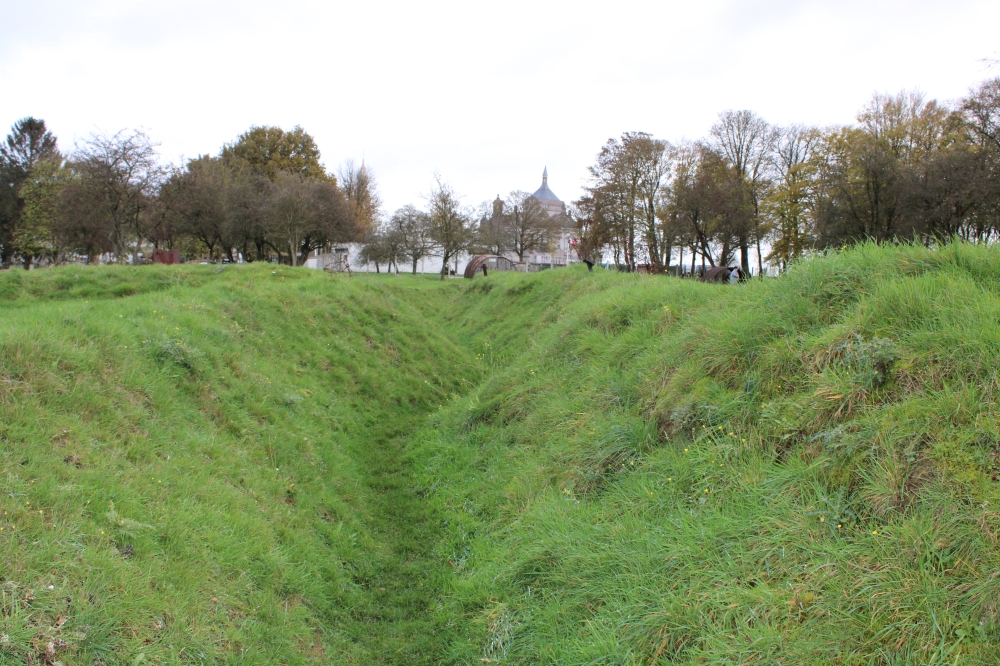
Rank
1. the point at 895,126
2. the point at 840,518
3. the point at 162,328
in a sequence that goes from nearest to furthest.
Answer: the point at 840,518 < the point at 162,328 < the point at 895,126

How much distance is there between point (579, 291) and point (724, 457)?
10.4 m

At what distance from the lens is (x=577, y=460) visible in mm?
5953

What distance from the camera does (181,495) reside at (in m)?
4.95

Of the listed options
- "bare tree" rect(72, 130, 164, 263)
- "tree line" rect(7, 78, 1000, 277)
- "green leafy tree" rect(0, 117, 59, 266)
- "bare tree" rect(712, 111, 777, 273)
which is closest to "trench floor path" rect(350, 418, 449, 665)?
"tree line" rect(7, 78, 1000, 277)

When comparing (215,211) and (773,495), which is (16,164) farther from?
(773,495)

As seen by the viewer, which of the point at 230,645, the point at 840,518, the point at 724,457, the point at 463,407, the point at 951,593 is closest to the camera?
the point at 951,593

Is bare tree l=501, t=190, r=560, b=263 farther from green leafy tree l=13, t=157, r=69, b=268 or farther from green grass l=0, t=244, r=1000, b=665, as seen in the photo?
green grass l=0, t=244, r=1000, b=665

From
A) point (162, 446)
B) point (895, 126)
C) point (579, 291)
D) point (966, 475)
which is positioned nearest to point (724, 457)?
point (966, 475)

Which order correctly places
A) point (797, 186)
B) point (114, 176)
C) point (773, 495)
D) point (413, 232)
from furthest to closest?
point (413, 232), point (797, 186), point (114, 176), point (773, 495)

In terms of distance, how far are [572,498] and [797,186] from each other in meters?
43.6

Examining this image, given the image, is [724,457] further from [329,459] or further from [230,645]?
[329,459]

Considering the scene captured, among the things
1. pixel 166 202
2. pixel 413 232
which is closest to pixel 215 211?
pixel 166 202

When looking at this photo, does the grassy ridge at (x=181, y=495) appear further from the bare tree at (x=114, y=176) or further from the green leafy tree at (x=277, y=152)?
the green leafy tree at (x=277, y=152)

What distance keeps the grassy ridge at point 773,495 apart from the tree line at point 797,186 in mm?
20559
